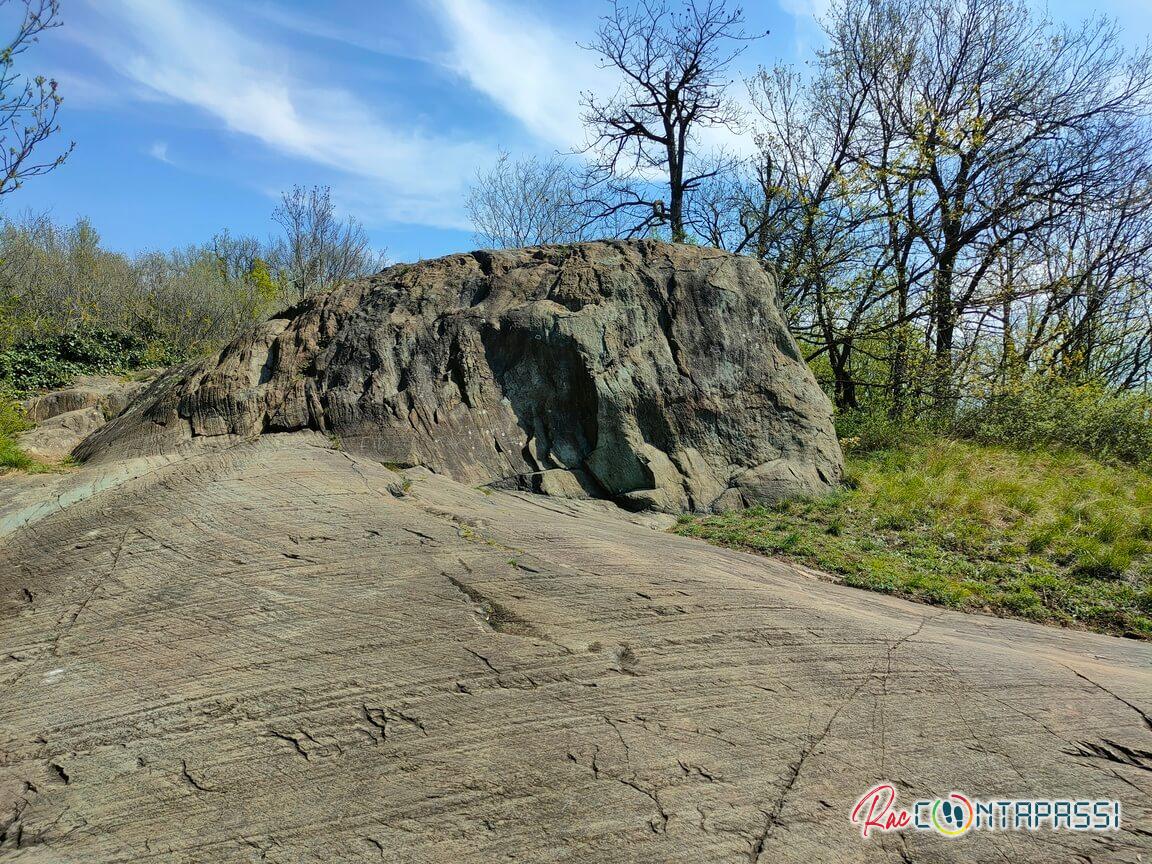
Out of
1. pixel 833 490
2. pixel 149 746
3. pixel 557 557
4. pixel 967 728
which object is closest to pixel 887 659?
pixel 967 728

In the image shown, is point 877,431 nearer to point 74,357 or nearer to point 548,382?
point 548,382

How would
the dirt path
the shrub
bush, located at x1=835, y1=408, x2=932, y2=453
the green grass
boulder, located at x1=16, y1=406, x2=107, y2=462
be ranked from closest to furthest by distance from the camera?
the dirt path
the shrub
the green grass
boulder, located at x1=16, y1=406, x2=107, y2=462
bush, located at x1=835, y1=408, x2=932, y2=453

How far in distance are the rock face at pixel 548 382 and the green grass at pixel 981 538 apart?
655 millimetres

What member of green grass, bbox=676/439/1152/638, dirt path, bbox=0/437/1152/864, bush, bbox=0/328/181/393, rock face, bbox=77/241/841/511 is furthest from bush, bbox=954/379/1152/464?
bush, bbox=0/328/181/393

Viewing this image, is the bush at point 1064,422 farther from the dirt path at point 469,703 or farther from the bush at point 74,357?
the bush at point 74,357

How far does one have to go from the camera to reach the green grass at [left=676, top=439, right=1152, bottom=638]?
632 cm

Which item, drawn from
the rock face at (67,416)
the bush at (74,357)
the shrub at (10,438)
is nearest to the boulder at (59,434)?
the rock face at (67,416)

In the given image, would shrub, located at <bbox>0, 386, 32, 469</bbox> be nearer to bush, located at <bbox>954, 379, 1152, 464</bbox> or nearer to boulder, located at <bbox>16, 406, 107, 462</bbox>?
boulder, located at <bbox>16, 406, 107, 462</bbox>

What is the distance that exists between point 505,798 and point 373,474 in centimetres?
357

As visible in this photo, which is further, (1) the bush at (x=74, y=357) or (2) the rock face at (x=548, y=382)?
(1) the bush at (x=74, y=357)

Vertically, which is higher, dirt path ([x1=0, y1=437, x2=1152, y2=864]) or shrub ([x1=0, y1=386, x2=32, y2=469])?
shrub ([x1=0, y1=386, x2=32, y2=469])

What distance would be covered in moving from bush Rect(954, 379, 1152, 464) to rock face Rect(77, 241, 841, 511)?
16.5ft

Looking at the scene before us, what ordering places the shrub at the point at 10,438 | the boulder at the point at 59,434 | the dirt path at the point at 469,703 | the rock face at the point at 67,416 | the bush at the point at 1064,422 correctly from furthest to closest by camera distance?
the bush at the point at 1064,422
the rock face at the point at 67,416
the boulder at the point at 59,434
the shrub at the point at 10,438
the dirt path at the point at 469,703

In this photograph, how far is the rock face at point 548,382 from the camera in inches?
290
